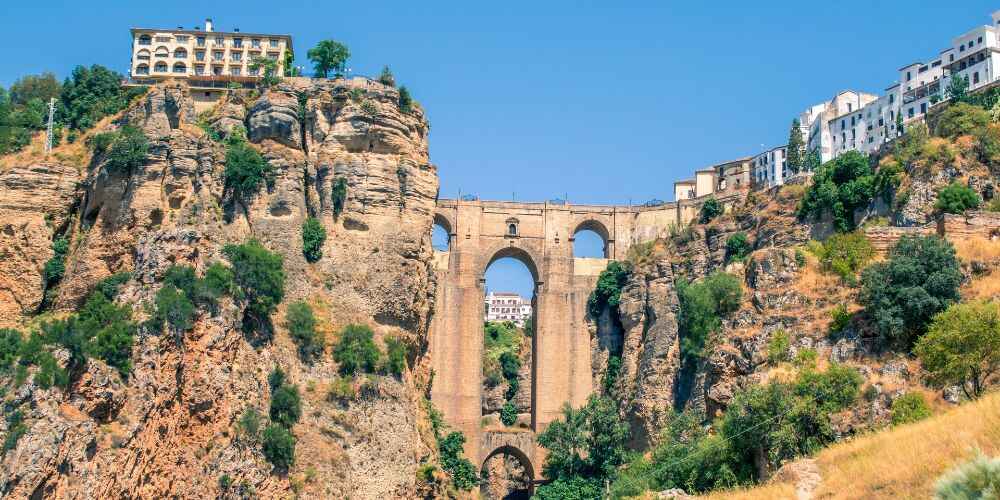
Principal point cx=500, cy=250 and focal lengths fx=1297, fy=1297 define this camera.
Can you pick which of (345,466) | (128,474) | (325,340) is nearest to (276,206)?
(325,340)

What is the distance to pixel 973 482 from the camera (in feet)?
59.6

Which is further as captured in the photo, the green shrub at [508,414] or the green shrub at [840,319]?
the green shrub at [508,414]

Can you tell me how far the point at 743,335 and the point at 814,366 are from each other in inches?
270

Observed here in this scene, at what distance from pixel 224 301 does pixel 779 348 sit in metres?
23.2

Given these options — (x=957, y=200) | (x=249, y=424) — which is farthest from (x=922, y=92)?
(x=249, y=424)

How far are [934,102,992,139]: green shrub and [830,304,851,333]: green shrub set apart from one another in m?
15.7

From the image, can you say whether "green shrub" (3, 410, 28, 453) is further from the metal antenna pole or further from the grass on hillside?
the grass on hillside

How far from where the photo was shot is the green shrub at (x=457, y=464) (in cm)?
7031

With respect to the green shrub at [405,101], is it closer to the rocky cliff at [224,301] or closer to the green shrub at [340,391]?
the rocky cliff at [224,301]

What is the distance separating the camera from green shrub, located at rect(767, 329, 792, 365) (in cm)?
5380

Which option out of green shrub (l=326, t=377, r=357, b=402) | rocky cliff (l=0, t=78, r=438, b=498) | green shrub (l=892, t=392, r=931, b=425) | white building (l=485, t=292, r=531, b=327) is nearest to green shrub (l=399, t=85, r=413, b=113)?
rocky cliff (l=0, t=78, r=438, b=498)

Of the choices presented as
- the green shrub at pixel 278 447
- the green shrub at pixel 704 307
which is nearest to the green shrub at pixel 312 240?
the green shrub at pixel 278 447

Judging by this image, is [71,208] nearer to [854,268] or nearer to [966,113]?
[854,268]

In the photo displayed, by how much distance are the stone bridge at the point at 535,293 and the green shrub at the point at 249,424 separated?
885 inches
